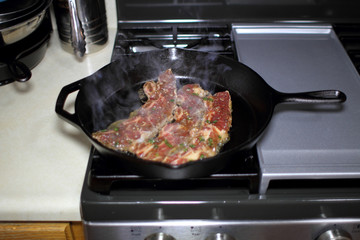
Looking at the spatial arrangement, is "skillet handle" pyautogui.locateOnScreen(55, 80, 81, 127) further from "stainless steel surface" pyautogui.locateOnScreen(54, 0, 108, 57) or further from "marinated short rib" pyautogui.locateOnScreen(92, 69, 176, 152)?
"stainless steel surface" pyautogui.locateOnScreen(54, 0, 108, 57)

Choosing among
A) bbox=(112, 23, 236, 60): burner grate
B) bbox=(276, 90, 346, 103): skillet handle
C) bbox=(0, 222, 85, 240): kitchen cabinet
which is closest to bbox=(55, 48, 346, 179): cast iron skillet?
Answer: bbox=(276, 90, 346, 103): skillet handle

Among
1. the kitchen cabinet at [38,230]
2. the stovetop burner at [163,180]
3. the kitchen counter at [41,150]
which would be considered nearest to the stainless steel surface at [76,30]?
the kitchen counter at [41,150]

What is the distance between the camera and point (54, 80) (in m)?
1.23

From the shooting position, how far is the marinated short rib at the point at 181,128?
0.90 m

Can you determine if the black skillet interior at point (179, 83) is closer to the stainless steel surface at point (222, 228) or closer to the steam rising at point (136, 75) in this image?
the steam rising at point (136, 75)

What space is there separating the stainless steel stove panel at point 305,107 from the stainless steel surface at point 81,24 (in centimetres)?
46

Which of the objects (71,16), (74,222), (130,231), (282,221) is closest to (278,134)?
(282,221)

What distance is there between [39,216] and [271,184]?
54 cm

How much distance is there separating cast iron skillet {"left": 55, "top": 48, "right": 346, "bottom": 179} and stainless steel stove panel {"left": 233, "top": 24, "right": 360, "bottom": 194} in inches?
3.1

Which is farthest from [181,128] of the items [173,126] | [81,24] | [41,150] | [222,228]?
[81,24]

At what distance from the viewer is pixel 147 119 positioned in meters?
0.98

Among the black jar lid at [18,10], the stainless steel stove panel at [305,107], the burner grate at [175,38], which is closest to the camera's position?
the stainless steel stove panel at [305,107]

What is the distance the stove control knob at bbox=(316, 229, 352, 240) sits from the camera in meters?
0.89

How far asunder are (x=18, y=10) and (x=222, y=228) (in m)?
0.77
